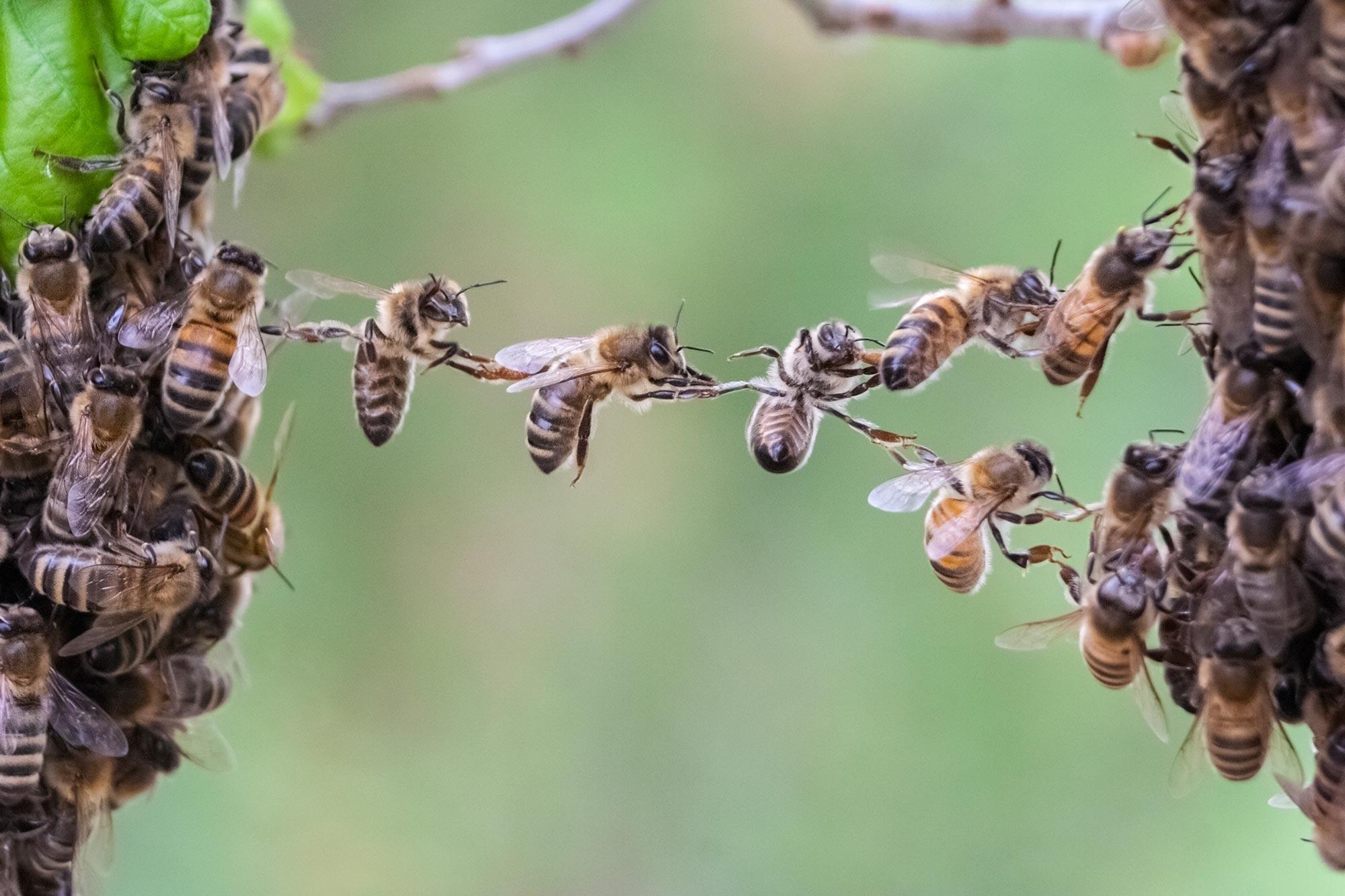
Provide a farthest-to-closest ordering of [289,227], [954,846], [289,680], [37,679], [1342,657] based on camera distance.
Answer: [289,227] → [289,680] → [954,846] → [37,679] → [1342,657]

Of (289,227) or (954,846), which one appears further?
(289,227)

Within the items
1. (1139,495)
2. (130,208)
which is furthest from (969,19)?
(130,208)

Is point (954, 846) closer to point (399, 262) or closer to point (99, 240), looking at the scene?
point (399, 262)

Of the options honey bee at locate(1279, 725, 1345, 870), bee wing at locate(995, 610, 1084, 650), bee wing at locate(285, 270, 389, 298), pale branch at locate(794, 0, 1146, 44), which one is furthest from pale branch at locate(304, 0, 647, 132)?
honey bee at locate(1279, 725, 1345, 870)

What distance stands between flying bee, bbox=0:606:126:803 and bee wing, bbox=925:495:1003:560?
3.91 ft

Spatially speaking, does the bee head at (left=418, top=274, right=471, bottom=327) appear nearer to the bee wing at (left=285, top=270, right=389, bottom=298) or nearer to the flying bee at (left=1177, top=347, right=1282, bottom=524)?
the bee wing at (left=285, top=270, right=389, bottom=298)

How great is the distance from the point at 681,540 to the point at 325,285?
3.40 m

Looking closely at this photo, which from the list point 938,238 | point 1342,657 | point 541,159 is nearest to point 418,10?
point 541,159

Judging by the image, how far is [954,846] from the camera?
465 centimetres

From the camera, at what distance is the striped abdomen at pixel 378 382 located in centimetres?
186

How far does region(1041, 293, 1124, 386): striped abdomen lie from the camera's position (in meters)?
1.62

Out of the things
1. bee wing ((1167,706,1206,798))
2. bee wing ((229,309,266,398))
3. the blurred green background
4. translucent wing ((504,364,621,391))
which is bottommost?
the blurred green background

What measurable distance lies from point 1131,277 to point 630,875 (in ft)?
12.7

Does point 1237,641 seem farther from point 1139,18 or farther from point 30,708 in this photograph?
point 30,708
